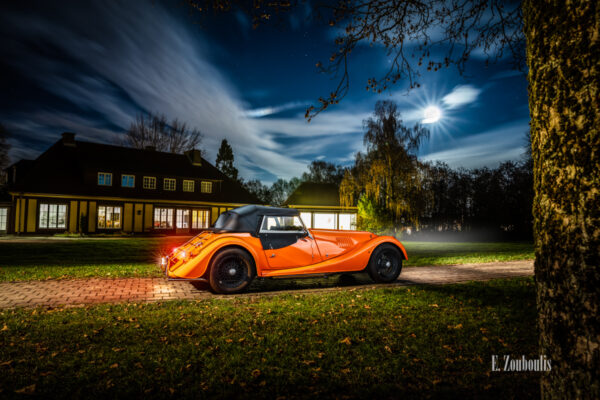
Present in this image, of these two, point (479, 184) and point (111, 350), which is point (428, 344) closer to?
point (111, 350)

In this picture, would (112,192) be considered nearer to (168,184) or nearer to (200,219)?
(168,184)

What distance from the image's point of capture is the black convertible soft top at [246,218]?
238 inches

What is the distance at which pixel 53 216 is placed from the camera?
23031 mm

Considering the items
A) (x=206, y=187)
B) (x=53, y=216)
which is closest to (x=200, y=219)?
(x=206, y=187)

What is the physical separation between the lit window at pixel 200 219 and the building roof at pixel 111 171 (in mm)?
1136

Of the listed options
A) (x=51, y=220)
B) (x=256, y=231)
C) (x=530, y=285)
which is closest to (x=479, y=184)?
(x=530, y=285)

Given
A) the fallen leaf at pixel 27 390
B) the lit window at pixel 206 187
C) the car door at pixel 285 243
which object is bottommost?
the fallen leaf at pixel 27 390

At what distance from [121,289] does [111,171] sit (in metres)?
22.8

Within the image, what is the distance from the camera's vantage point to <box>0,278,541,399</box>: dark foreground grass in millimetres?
2584

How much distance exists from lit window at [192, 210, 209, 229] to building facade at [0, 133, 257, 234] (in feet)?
0.28

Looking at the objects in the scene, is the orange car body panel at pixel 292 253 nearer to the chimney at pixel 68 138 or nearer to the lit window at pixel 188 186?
the lit window at pixel 188 186

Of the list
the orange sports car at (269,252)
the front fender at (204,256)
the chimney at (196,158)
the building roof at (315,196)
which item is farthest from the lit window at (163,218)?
the front fender at (204,256)

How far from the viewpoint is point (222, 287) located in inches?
227

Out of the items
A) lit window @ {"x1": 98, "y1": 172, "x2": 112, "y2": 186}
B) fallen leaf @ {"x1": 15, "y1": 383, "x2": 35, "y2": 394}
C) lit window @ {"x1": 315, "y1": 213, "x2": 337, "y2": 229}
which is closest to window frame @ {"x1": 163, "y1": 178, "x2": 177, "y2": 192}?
lit window @ {"x1": 98, "y1": 172, "x2": 112, "y2": 186}
